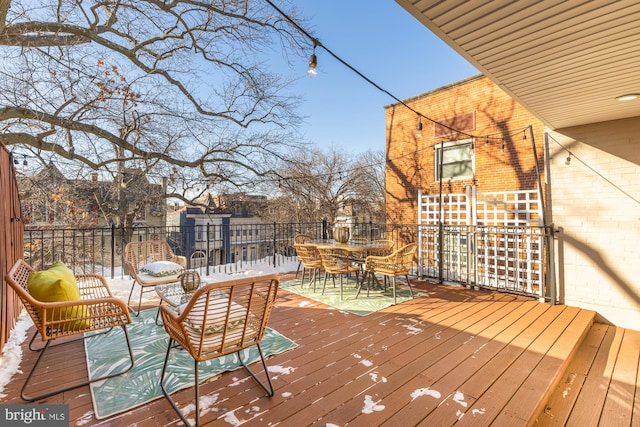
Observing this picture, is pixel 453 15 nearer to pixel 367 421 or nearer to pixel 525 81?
pixel 525 81

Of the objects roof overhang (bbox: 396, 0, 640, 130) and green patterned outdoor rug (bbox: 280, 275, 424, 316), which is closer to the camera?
roof overhang (bbox: 396, 0, 640, 130)

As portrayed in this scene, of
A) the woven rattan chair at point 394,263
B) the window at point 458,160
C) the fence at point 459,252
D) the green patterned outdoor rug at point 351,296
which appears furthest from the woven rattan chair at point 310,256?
the window at point 458,160

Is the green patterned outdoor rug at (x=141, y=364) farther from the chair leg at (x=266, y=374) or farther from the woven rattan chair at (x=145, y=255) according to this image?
the woven rattan chair at (x=145, y=255)

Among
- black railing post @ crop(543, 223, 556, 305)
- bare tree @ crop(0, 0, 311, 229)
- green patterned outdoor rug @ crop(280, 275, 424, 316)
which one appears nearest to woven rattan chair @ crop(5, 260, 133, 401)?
green patterned outdoor rug @ crop(280, 275, 424, 316)

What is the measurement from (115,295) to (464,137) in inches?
312

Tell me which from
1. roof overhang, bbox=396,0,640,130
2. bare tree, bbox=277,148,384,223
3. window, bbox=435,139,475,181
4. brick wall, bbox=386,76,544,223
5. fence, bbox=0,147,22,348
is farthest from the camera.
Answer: bare tree, bbox=277,148,384,223

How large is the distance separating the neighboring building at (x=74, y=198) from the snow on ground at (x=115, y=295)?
338cm

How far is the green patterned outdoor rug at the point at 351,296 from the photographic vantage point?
3703 mm

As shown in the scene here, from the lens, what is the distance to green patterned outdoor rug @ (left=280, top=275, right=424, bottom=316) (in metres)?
3.70

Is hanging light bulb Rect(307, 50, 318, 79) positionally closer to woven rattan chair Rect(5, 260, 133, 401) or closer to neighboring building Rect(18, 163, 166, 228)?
woven rattan chair Rect(5, 260, 133, 401)

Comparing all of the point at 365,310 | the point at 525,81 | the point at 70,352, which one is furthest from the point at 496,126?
the point at 70,352

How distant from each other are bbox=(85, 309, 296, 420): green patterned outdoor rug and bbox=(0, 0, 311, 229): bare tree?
3630 mm

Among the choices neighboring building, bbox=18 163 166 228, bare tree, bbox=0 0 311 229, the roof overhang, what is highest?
bare tree, bbox=0 0 311 229

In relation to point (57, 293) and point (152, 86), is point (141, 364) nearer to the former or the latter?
point (57, 293)
